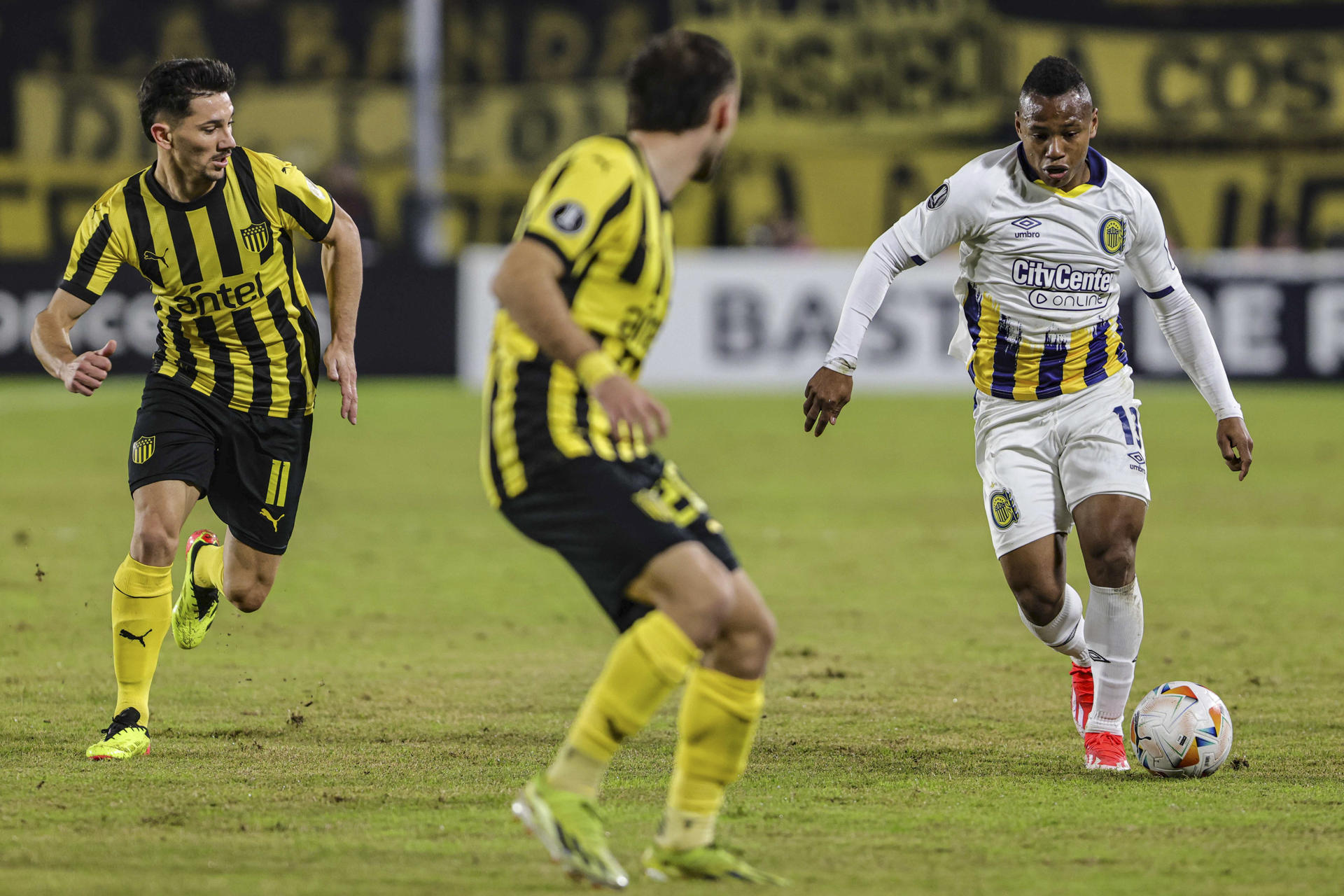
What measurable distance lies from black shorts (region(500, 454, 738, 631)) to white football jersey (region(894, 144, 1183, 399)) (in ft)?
6.33

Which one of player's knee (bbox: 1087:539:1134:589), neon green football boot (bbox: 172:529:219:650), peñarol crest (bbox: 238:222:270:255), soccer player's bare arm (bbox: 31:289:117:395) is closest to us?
soccer player's bare arm (bbox: 31:289:117:395)

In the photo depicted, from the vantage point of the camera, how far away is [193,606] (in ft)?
21.9

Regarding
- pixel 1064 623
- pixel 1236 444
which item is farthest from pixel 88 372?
pixel 1236 444

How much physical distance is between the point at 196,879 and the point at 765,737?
7.67 ft

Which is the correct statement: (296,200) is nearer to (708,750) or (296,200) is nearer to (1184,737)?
(708,750)

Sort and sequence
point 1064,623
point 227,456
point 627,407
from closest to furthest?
point 627,407 → point 1064,623 → point 227,456


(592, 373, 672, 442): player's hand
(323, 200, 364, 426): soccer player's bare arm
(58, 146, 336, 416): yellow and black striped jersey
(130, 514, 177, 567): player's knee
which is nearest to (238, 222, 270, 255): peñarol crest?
(58, 146, 336, 416): yellow and black striped jersey

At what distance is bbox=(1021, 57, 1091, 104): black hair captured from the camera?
18.5 ft

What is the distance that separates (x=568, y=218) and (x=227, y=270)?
2352 mm

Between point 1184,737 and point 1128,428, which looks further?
point 1128,428

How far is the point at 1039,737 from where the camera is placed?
6098 mm

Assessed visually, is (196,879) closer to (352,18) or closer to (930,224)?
(930,224)

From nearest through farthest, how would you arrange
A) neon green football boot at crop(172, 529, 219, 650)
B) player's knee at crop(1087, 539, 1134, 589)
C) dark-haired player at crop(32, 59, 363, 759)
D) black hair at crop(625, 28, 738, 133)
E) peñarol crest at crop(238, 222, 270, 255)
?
black hair at crop(625, 28, 738, 133) < player's knee at crop(1087, 539, 1134, 589) < dark-haired player at crop(32, 59, 363, 759) < peñarol crest at crop(238, 222, 270, 255) < neon green football boot at crop(172, 529, 219, 650)

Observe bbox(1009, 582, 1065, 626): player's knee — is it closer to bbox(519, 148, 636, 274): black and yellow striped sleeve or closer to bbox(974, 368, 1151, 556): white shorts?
bbox(974, 368, 1151, 556): white shorts
